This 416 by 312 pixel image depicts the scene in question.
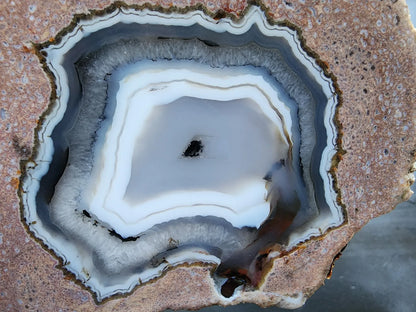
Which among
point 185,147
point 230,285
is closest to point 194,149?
point 185,147

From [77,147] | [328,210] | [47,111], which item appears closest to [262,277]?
[328,210]

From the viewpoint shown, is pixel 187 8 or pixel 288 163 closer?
pixel 187 8

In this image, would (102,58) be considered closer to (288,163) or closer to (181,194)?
(181,194)

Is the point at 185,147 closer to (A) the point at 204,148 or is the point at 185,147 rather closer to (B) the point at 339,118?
(A) the point at 204,148

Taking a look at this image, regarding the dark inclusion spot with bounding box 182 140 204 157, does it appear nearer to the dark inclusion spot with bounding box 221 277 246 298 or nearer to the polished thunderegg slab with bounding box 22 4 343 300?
the polished thunderegg slab with bounding box 22 4 343 300

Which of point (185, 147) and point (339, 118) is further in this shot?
point (185, 147)

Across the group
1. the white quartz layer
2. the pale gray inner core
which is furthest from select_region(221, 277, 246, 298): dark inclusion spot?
the pale gray inner core
